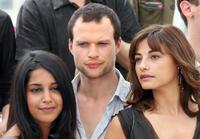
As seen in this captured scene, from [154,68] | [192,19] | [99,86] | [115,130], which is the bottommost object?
[115,130]

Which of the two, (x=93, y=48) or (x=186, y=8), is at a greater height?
(x=186, y=8)

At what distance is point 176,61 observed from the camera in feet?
11.3

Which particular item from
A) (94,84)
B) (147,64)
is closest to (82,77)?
(94,84)

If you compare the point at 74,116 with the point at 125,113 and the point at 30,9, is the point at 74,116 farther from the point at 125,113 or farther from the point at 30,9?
the point at 30,9

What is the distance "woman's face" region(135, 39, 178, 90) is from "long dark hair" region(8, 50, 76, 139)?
50cm

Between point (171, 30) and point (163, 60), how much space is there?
20 centimetres

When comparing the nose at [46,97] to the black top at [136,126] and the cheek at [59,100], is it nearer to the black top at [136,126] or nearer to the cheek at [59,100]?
the cheek at [59,100]

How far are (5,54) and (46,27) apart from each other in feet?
1.14

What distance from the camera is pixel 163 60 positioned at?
→ 11.2ft

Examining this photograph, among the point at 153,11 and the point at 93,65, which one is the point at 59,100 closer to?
the point at 93,65

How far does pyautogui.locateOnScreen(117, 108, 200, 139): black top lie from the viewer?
133 inches

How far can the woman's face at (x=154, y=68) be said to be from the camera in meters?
3.40

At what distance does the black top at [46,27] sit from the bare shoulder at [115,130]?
2.91 feet

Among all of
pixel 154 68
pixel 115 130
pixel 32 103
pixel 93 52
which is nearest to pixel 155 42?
pixel 154 68
